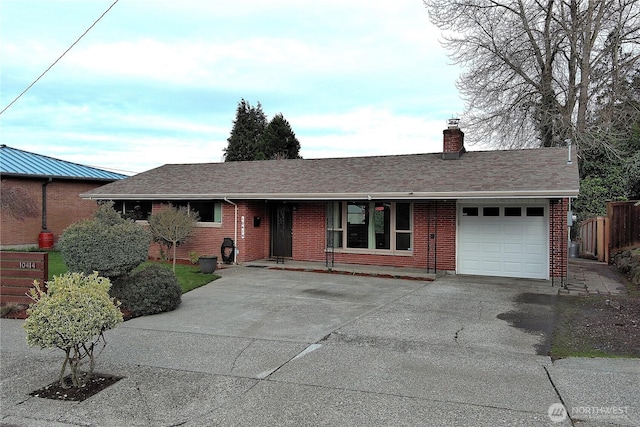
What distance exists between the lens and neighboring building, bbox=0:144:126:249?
18953mm

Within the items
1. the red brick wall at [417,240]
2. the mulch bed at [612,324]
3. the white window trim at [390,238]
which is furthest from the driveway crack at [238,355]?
the white window trim at [390,238]

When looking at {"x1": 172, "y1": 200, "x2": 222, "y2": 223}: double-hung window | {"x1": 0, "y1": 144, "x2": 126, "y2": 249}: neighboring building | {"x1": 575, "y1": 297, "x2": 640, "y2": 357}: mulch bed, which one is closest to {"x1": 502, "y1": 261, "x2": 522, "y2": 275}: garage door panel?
{"x1": 575, "y1": 297, "x2": 640, "y2": 357}: mulch bed

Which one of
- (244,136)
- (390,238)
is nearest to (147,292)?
(390,238)

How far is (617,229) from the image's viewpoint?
16797 mm

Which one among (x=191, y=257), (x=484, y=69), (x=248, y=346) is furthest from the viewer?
(x=484, y=69)

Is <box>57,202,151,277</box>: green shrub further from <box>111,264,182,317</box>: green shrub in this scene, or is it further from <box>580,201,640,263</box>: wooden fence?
<box>580,201,640,263</box>: wooden fence

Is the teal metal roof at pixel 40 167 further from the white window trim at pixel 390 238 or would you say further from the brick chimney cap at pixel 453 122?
the brick chimney cap at pixel 453 122

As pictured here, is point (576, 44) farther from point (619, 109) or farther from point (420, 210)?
point (420, 210)

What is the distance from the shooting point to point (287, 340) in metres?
6.80

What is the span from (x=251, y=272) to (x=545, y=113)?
18.1 meters

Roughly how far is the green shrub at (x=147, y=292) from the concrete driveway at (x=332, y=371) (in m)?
0.27

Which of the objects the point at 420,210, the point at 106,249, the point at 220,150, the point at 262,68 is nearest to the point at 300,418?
the point at 106,249

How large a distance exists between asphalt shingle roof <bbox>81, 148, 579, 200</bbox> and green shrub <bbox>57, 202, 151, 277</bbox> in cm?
623

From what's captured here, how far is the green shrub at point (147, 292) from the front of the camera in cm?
847
